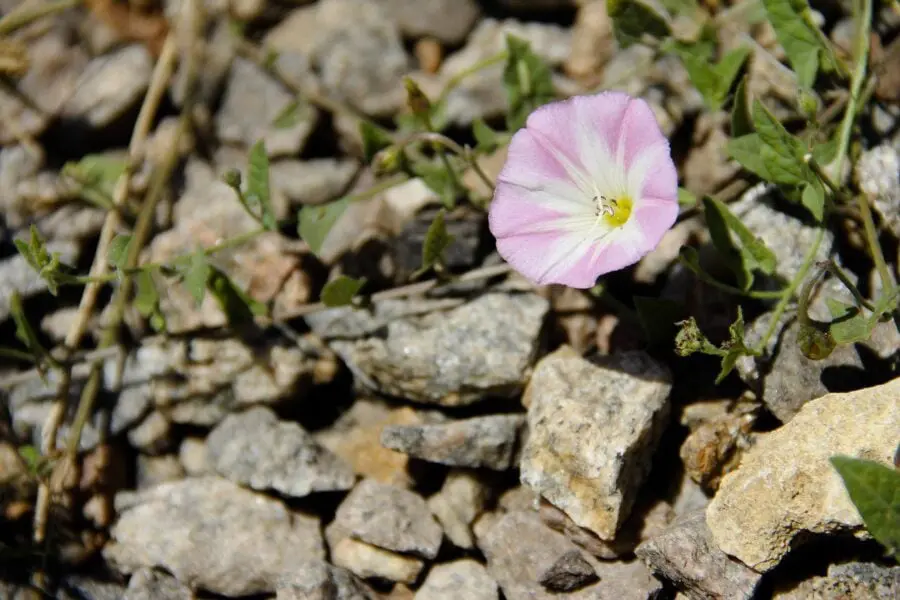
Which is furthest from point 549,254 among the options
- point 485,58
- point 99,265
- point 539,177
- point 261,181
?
point 99,265

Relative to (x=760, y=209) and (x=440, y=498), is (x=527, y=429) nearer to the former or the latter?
(x=440, y=498)

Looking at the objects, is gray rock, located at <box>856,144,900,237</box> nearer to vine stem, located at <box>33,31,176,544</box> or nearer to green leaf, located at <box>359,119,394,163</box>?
green leaf, located at <box>359,119,394,163</box>

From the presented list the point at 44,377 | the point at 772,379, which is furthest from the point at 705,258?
the point at 44,377

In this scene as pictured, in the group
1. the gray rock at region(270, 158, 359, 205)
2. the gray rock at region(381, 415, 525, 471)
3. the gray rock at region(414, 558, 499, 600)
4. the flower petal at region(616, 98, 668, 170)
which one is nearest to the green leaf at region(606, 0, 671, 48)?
the flower petal at region(616, 98, 668, 170)

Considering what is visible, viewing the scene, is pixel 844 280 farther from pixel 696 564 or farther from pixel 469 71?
pixel 469 71

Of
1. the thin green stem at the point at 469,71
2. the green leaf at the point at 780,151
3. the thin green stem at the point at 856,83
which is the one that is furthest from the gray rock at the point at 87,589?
the thin green stem at the point at 856,83

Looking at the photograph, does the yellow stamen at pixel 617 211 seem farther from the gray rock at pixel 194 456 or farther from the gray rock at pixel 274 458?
the gray rock at pixel 194 456
